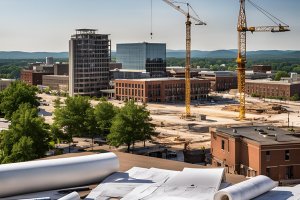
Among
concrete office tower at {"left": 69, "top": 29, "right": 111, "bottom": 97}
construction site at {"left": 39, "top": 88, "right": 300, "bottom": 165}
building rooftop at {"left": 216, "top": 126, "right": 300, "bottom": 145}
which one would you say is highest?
concrete office tower at {"left": 69, "top": 29, "right": 111, "bottom": 97}

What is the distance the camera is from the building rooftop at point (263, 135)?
4791 centimetres

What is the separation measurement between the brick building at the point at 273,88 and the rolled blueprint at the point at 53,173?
159 metres

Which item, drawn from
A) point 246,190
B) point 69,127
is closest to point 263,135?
point 246,190

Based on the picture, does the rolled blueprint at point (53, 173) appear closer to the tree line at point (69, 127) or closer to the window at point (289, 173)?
the tree line at point (69, 127)

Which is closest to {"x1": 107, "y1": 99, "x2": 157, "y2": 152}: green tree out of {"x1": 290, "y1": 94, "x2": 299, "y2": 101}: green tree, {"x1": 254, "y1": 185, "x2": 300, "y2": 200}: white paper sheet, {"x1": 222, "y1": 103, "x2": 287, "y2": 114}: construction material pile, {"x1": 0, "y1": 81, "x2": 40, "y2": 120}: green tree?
{"x1": 254, "y1": 185, "x2": 300, "y2": 200}: white paper sheet

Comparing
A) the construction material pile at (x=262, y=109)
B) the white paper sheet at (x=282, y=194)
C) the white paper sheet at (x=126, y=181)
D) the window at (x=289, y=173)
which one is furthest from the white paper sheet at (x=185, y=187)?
the construction material pile at (x=262, y=109)

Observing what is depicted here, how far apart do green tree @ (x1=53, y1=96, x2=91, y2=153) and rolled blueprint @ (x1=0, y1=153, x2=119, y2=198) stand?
38979 mm

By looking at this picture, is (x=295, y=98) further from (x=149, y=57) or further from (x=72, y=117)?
(x=72, y=117)

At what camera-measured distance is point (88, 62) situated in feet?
578

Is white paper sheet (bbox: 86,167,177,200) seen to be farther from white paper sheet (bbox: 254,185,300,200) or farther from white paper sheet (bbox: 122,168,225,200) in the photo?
white paper sheet (bbox: 254,185,300,200)

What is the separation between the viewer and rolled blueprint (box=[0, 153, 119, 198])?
93.0 ft

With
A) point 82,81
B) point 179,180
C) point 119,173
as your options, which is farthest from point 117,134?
point 82,81

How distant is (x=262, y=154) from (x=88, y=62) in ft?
457

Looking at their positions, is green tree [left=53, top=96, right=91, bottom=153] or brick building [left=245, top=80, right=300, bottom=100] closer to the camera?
green tree [left=53, top=96, right=91, bottom=153]
